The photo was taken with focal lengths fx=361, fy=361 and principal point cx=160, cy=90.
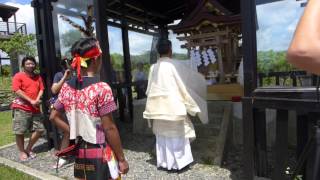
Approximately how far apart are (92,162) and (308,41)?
237 cm

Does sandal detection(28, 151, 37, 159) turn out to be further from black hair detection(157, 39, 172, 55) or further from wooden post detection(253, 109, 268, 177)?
wooden post detection(253, 109, 268, 177)

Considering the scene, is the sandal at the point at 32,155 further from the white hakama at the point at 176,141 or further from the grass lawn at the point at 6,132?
the white hakama at the point at 176,141

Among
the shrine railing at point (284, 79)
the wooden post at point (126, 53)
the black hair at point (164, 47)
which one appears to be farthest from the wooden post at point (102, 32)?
the shrine railing at point (284, 79)

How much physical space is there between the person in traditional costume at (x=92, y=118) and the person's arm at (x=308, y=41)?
212cm

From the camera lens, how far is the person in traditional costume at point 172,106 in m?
5.01

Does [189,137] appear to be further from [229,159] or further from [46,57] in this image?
[46,57]

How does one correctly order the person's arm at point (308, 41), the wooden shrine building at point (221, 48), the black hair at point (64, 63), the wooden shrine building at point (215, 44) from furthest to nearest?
the wooden shrine building at point (215, 44) → the black hair at point (64, 63) → the wooden shrine building at point (221, 48) → the person's arm at point (308, 41)

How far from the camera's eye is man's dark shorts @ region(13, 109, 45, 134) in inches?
242

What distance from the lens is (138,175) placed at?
5137 millimetres

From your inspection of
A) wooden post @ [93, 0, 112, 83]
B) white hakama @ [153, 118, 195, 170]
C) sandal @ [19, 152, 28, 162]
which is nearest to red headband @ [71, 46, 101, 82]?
white hakama @ [153, 118, 195, 170]

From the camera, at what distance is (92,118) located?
2949 millimetres

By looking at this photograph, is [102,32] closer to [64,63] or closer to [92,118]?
[64,63]

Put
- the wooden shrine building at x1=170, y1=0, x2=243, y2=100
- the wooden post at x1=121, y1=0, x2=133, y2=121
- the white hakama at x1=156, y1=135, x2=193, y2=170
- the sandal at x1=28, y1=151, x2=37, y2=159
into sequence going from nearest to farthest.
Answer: the white hakama at x1=156, y1=135, x2=193, y2=170 → the wooden shrine building at x1=170, y1=0, x2=243, y2=100 → the sandal at x1=28, y1=151, x2=37, y2=159 → the wooden post at x1=121, y1=0, x2=133, y2=121

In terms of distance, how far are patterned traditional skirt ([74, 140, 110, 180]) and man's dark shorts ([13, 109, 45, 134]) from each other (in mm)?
3507
